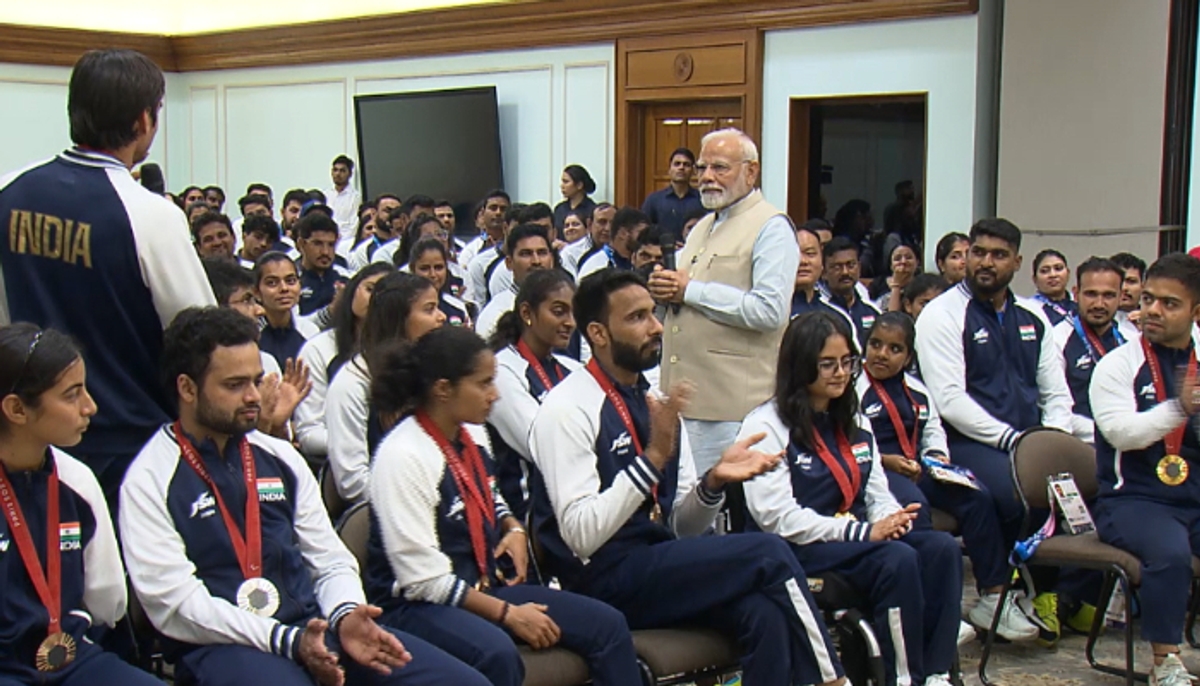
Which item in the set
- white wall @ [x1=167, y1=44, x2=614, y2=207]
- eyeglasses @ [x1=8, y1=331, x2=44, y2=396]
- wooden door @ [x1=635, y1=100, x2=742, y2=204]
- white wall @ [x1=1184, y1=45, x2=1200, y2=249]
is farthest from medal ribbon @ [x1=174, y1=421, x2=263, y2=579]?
white wall @ [x1=167, y1=44, x2=614, y2=207]

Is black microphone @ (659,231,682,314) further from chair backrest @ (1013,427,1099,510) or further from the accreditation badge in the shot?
the accreditation badge

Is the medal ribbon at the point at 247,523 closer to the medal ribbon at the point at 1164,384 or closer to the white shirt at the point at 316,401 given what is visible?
the white shirt at the point at 316,401

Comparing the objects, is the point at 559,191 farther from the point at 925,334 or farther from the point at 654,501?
the point at 654,501

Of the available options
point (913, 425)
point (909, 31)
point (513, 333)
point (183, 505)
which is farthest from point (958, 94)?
point (183, 505)

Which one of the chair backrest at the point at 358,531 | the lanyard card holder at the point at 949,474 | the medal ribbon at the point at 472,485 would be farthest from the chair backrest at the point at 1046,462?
the chair backrest at the point at 358,531

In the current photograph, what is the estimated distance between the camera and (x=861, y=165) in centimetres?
1024

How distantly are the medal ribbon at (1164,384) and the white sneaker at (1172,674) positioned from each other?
639 mm

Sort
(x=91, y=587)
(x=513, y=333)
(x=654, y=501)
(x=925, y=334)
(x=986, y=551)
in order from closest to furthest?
(x=91, y=587) < (x=654, y=501) < (x=513, y=333) < (x=986, y=551) < (x=925, y=334)

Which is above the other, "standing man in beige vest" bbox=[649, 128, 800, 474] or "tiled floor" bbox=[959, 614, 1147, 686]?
"standing man in beige vest" bbox=[649, 128, 800, 474]

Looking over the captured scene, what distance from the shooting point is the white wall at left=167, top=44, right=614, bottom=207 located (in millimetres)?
11789

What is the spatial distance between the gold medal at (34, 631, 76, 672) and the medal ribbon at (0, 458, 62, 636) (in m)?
0.01

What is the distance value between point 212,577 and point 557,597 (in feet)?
2.58

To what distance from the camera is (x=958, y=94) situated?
9312 mm

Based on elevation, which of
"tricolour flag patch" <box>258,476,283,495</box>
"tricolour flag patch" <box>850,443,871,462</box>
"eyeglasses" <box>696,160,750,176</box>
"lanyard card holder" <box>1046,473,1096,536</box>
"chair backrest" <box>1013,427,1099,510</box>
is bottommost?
"lanyard card holder" <box>1046,473,1096,536</box>
